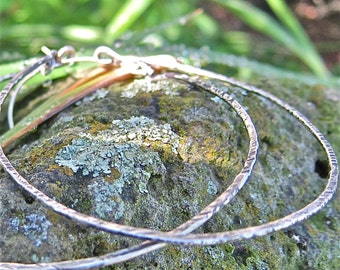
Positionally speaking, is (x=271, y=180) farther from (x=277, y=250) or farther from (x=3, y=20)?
(x=3, y=20)

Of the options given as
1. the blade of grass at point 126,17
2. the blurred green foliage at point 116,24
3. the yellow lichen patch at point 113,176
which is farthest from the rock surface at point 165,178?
the blade of grass at point 126,17

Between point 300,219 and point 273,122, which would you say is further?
point 273,122

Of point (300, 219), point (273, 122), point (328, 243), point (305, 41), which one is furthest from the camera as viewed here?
point (305, 41)

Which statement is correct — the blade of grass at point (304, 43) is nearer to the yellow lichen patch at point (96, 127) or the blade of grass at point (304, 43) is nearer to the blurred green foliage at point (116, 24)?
the blurred green foliage at point (116, 24)

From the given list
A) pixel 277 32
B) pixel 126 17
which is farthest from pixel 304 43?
pixel 126 17

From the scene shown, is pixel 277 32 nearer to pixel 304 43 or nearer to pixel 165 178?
pixel 304 43

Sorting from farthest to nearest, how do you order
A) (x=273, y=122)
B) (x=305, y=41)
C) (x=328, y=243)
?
(x=305, y=41), (x=273, y=122), (x=328, y=243)

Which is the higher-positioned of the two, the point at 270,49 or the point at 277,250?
the point at 277,250

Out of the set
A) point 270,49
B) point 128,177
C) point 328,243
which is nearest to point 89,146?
point 128,177
